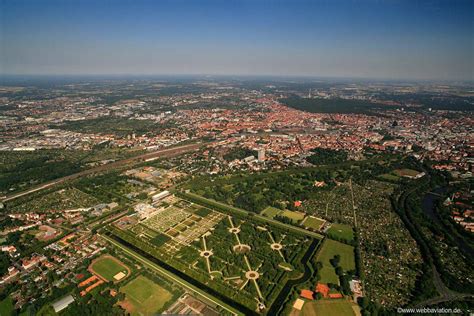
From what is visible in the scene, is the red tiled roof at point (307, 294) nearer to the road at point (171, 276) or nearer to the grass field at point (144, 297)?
the road at point (171, 276)

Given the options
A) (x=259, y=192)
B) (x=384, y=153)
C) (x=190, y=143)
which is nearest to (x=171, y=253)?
(x=259, y=192)

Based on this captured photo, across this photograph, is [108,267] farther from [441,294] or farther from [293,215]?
[441,294]

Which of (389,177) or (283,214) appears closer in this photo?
(283,214)

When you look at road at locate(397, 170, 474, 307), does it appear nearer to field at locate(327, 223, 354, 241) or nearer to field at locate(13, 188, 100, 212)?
field at locate(327, 223, 354, 241)

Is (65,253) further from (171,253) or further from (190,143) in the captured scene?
(190,143)

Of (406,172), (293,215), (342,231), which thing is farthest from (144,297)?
(406,172)

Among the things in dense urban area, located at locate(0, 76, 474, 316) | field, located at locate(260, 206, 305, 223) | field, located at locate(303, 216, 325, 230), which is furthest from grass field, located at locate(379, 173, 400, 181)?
field, located at locate(260, 206, 305, 223)
